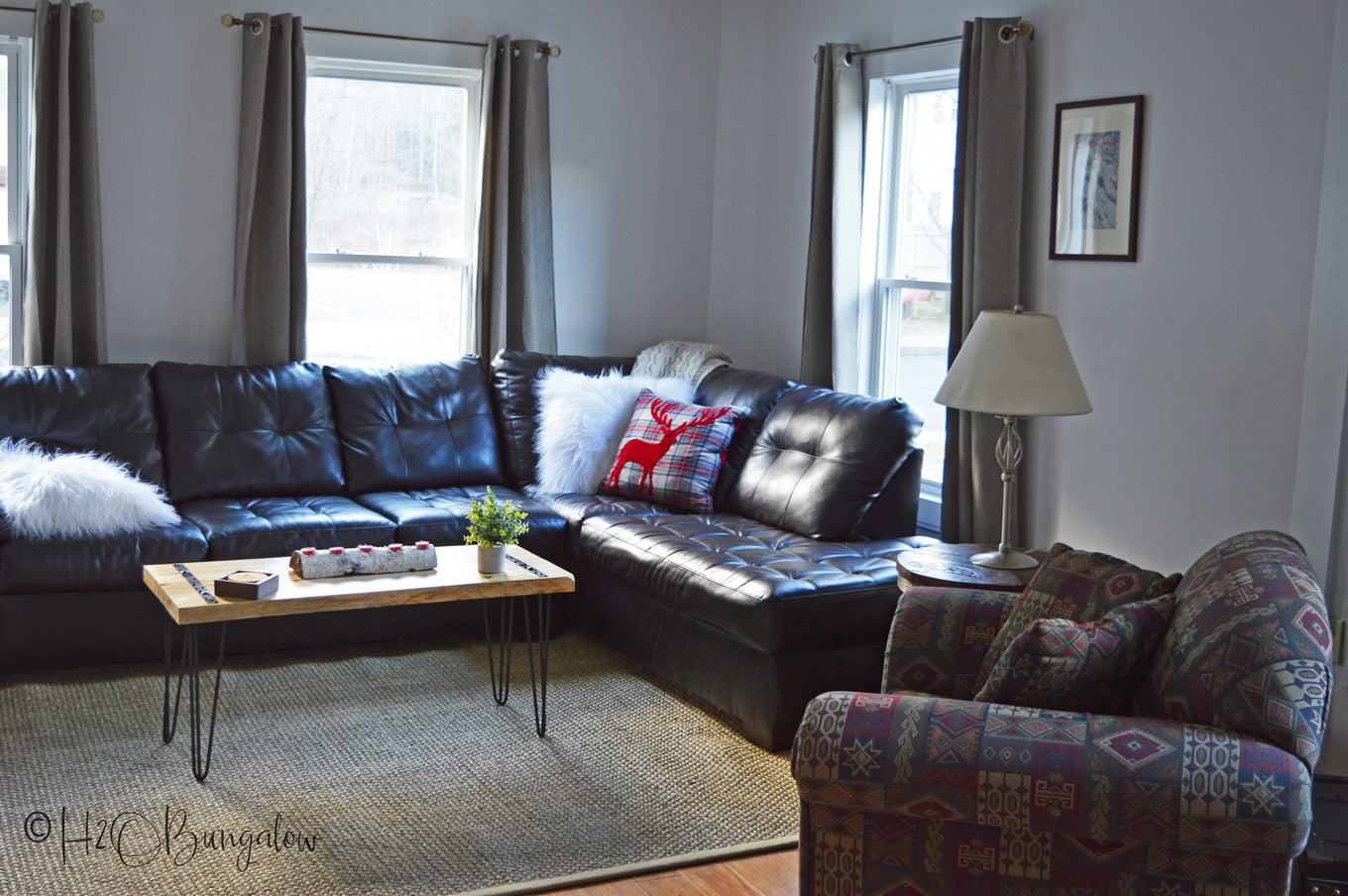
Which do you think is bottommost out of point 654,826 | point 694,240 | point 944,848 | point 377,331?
point 654,826

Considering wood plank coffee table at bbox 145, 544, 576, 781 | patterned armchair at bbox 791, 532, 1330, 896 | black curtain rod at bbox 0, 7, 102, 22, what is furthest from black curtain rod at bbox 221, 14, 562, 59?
patterned armchair at bbox 791, 532, 1330, 896

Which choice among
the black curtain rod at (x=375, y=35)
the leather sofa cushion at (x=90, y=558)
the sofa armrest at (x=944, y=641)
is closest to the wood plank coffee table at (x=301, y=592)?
the leather sofa cushion at (x=90, y=558)

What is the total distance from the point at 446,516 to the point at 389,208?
5.14 feet

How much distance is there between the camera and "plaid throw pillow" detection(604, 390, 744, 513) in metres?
4.38

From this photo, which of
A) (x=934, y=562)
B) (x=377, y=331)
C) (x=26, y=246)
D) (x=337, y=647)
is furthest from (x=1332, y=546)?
(x=26, y=246)

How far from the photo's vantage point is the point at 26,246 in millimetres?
4441

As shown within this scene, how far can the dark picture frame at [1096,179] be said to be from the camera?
3.63 meters

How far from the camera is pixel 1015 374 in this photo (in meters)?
3.12

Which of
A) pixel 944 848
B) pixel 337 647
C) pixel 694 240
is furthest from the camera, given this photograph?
pixel 694 240

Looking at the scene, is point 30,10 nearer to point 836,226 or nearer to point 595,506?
point 595,506

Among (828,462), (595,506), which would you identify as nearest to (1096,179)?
(828,462)

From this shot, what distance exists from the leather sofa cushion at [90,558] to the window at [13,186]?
1.24 m

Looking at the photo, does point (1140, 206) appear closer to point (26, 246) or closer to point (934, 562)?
point (934, 562)

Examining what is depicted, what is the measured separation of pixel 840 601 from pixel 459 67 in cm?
290
